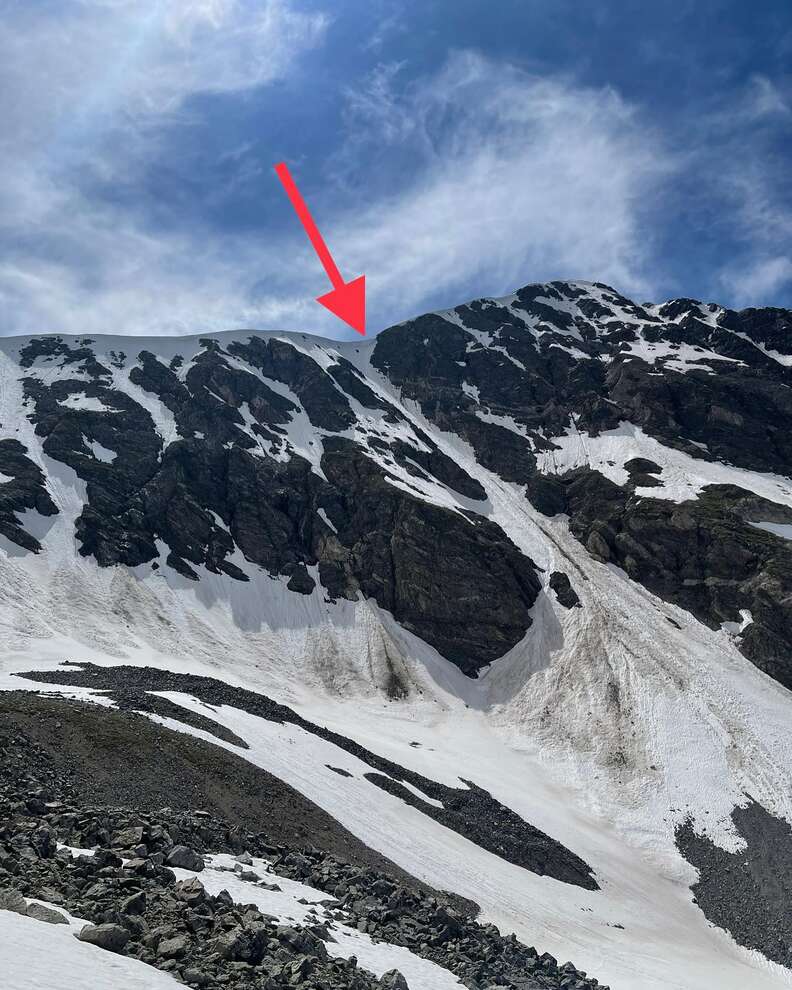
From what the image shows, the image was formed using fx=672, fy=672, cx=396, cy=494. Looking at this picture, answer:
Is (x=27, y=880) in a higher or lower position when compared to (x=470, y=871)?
higher

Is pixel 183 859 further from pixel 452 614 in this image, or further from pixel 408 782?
pixel 452 614

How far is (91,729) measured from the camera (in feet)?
94.0

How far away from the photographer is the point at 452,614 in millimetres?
76188

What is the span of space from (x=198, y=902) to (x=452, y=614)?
2519 inches

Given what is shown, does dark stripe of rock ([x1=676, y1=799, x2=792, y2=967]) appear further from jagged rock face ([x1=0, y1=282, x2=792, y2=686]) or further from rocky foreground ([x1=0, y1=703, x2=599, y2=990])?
jagged rock face ([x1=0, y1=282, x2=792, y2=686])

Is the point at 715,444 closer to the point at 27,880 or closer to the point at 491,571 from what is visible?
the point at 491,571

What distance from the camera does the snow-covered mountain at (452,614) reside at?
34000 millimetres

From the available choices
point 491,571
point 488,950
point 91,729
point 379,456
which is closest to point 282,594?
point 491,571

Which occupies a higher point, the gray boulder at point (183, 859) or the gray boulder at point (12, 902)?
the gray boulder at point (12, 902)

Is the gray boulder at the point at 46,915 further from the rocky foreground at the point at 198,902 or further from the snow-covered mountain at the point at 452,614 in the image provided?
the snow-covered mountain at the point at 452,614

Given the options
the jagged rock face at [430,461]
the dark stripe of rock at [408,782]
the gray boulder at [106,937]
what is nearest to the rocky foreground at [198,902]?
the gray boulder at [106,937]

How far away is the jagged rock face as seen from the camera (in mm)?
76312

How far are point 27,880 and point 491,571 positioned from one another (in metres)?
69.9

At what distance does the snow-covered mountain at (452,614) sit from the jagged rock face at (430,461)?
0.50m
